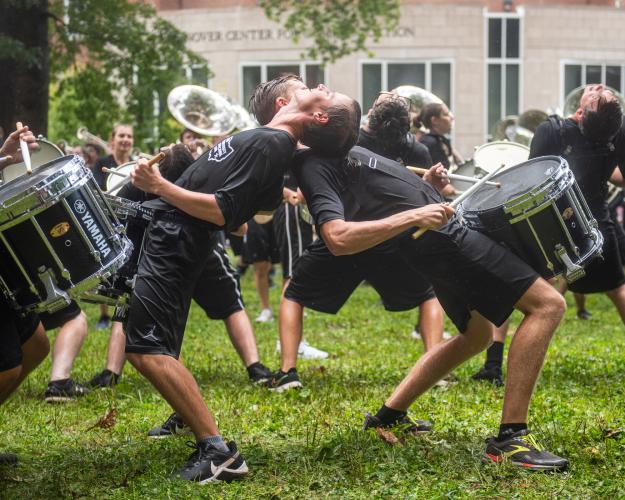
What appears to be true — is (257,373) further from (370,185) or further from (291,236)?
(291,236)

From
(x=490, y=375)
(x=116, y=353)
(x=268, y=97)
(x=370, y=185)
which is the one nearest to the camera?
(x=370, y=185)

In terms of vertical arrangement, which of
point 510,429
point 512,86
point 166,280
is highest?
point 166,280

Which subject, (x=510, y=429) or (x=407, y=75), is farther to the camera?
(x=407, y=75)

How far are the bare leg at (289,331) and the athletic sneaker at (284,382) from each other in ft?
0.20

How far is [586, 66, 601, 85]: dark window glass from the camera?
1272 inches

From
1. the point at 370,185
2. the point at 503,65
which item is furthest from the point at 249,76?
the point at 370,185

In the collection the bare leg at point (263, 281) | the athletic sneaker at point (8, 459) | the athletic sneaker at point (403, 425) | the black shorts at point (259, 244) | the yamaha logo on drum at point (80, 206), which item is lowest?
the bare leg at point (263, 281)

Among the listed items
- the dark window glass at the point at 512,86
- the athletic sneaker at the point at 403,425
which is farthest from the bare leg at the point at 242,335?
the dark window glass at the point at 512,86

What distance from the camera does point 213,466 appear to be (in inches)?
181

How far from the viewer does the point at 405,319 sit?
11.1 m

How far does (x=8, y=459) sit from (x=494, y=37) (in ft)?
94.8

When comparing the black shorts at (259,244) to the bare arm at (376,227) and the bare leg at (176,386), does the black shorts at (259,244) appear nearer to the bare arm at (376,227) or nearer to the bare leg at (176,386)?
the bare leg at (176,386)

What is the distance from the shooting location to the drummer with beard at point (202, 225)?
4.60 m

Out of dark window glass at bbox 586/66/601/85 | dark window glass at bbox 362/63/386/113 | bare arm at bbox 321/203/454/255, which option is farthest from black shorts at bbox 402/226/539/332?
dark window glass at bbox 586/66/601/85
